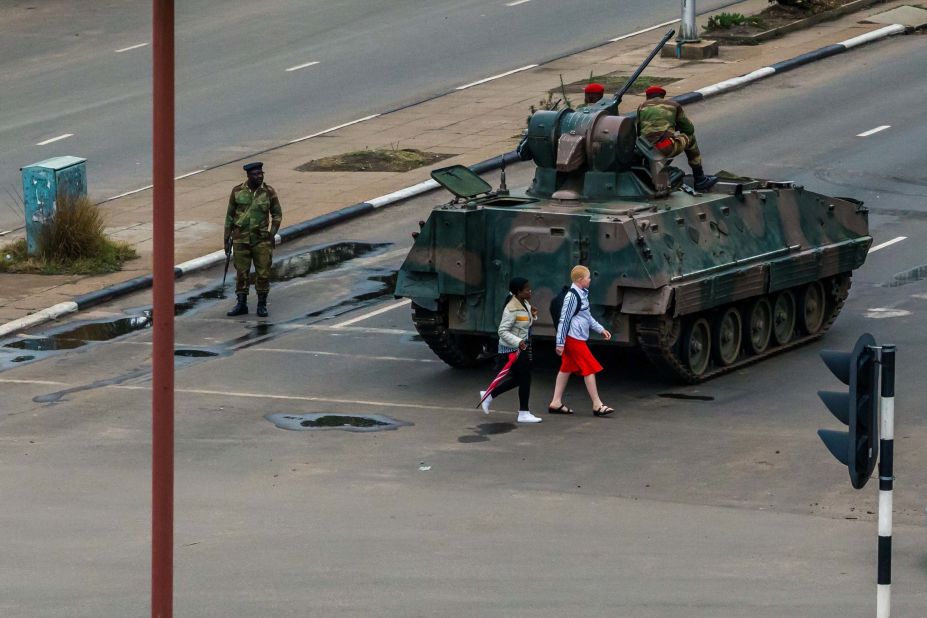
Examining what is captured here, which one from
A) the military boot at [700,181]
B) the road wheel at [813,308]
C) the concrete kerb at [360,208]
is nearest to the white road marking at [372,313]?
the concrete kerb at [360,208]

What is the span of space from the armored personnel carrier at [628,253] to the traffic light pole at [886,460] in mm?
8416

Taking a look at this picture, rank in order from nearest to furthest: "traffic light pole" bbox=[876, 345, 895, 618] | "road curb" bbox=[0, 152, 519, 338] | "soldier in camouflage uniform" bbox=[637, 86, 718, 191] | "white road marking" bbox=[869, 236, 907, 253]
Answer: "traffic light pole" bbox=[876, 345, 895, 618] → "soldier in camouflage uniform" bbox=[637, 86, 718, 191] → "road curb" bbox=[0, 152, 519, 338] → "white road marking" bbox=[869, 236, 907, 253]

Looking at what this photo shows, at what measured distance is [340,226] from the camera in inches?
1057

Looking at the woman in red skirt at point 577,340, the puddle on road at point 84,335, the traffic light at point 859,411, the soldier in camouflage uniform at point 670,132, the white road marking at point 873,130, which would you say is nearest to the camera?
the traffic light at point 859,411

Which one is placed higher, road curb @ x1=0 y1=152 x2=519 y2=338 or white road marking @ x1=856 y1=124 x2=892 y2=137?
white road marking @ x1=856 y1=124 x2=892 y2=137

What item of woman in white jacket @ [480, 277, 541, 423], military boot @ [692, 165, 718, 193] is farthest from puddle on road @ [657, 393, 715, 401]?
military boot @ [692, 165, 718, 193]

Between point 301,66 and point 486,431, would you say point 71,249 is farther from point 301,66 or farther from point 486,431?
point 301,66

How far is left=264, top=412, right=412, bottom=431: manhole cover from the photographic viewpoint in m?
17.3

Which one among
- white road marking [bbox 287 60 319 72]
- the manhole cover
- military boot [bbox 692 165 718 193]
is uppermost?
white road marking [bbox 287 60 319 72]

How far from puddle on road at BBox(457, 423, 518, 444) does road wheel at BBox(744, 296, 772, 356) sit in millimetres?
3570

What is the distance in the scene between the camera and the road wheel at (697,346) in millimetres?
18750

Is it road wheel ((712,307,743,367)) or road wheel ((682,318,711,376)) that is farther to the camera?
road wheel ((712,307,743,367))

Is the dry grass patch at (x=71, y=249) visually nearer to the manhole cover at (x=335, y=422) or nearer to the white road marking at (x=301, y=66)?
the manhole cover at (x=335, y=422)

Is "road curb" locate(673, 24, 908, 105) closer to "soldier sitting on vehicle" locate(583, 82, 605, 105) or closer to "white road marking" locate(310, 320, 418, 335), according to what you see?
"soldier sitting on vehicle" locate(583, 82, 605, 105)
